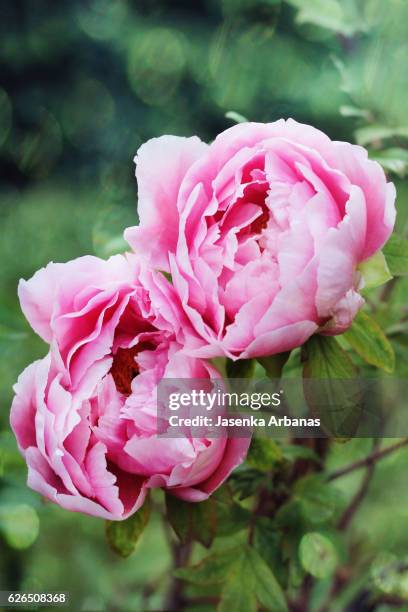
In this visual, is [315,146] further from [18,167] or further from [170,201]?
[18,167]

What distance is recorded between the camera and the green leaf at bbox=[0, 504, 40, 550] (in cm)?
36

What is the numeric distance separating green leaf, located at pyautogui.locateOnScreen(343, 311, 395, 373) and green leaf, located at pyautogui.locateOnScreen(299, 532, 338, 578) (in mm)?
99

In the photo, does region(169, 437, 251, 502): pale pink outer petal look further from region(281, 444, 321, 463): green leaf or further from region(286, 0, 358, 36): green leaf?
region(286, 0, 358, 36): green leaf

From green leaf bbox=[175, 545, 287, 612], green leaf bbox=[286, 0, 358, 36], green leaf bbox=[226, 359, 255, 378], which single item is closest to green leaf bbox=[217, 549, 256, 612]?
green leaf bbox=[175, 545, 287, 612]

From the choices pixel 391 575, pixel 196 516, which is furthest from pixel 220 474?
pixel 391 575

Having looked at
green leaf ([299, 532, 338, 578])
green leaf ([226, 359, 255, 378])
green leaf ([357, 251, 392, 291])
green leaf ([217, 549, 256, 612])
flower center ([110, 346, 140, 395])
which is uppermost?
green leaf ([357, 251, 392, 291])

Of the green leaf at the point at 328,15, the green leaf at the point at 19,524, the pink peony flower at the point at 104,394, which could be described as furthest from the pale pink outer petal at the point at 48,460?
the green leaf at the point at 328,15

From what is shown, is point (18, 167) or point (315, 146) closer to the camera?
point (315, 146)

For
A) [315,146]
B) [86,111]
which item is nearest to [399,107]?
[315,146]

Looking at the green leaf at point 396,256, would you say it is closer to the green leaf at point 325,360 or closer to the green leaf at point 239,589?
the green leaf at point 325,360

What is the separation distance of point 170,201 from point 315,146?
54mm

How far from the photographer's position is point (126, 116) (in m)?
0.54

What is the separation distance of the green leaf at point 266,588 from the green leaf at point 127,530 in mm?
66

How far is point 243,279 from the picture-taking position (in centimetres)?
26
